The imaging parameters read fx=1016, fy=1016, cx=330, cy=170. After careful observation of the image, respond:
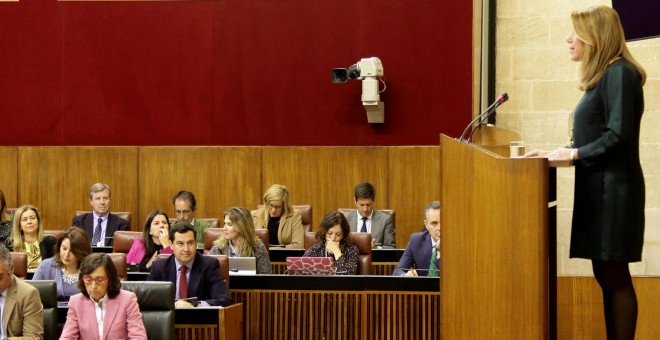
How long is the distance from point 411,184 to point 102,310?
15.4ft

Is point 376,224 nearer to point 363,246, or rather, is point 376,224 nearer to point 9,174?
point 363,246

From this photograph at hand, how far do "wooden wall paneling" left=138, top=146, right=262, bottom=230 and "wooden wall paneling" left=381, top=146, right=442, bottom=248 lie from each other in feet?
4.15

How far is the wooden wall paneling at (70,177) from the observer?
31.6 ft

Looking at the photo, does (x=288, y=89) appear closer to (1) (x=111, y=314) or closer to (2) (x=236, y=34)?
(2) (x=236, y=34)

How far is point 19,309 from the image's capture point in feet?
16.9

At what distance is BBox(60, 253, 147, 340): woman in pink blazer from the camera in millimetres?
5055

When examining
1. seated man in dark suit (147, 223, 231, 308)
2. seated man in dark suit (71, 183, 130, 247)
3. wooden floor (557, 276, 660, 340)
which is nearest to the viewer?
wooden floor (557, 276, 660, 340)

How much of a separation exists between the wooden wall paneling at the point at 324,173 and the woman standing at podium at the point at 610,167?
635 cm

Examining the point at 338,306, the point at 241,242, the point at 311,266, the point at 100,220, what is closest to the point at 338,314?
the point at 338,306

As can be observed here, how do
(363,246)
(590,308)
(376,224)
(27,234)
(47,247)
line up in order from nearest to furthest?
(590,308) → (363,246) → (47,247) → (27,234) → (376,224)

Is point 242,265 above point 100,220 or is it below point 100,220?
below

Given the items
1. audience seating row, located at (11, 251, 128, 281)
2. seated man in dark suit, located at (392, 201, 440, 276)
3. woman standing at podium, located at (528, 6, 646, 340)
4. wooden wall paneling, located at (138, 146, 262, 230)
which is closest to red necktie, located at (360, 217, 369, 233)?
wooden wall paneling, located at (138, 146, 262, 230)

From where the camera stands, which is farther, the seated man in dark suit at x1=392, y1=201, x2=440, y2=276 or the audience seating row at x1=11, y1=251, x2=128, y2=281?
the seated man in dark suit at x1=392, y1=201, x2=440, y2=276

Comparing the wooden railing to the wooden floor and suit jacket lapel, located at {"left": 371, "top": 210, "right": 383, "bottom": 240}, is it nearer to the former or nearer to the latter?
the wooden floor
